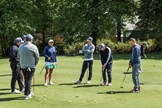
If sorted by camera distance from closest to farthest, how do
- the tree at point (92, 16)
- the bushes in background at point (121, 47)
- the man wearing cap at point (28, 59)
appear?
1. the man wearing cap at point (28, 59)
2. the bushes in background at point (121, 47)
3. the tree at point (92, 16)

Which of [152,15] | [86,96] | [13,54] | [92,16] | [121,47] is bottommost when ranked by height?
[86,96]

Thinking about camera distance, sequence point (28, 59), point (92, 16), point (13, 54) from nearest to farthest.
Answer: point (28, 59) → point (13, 54) → point (92, 16)

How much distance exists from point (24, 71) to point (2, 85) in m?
4.55

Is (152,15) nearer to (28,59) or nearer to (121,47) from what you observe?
(121,47)

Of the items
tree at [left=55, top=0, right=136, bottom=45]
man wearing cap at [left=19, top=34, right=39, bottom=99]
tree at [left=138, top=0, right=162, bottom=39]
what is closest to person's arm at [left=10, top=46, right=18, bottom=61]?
man wearing cap at [left=19, top=34, right=39, bottom=99]

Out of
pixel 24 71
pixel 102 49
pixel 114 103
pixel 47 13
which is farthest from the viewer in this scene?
pixel 47 13

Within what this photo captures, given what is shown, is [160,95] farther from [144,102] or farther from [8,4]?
[8,4]

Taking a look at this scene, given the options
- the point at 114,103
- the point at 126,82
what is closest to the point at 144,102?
the point at 114,103

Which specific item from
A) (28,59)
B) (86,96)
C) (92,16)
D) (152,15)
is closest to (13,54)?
(28,59)

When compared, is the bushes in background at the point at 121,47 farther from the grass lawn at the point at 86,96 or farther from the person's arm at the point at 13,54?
the person's arm at the point at 13,54

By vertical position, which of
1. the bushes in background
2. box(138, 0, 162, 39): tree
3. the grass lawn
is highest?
box(138, 0, 162, 39): tree

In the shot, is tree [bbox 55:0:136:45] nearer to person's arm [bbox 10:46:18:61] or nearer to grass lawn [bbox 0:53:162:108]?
grass lawn [bbox 0:53:162:108]

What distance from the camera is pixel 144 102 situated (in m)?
13.7

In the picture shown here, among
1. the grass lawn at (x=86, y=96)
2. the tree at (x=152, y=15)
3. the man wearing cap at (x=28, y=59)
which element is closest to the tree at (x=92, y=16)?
the tree at (x=152, y=15)
